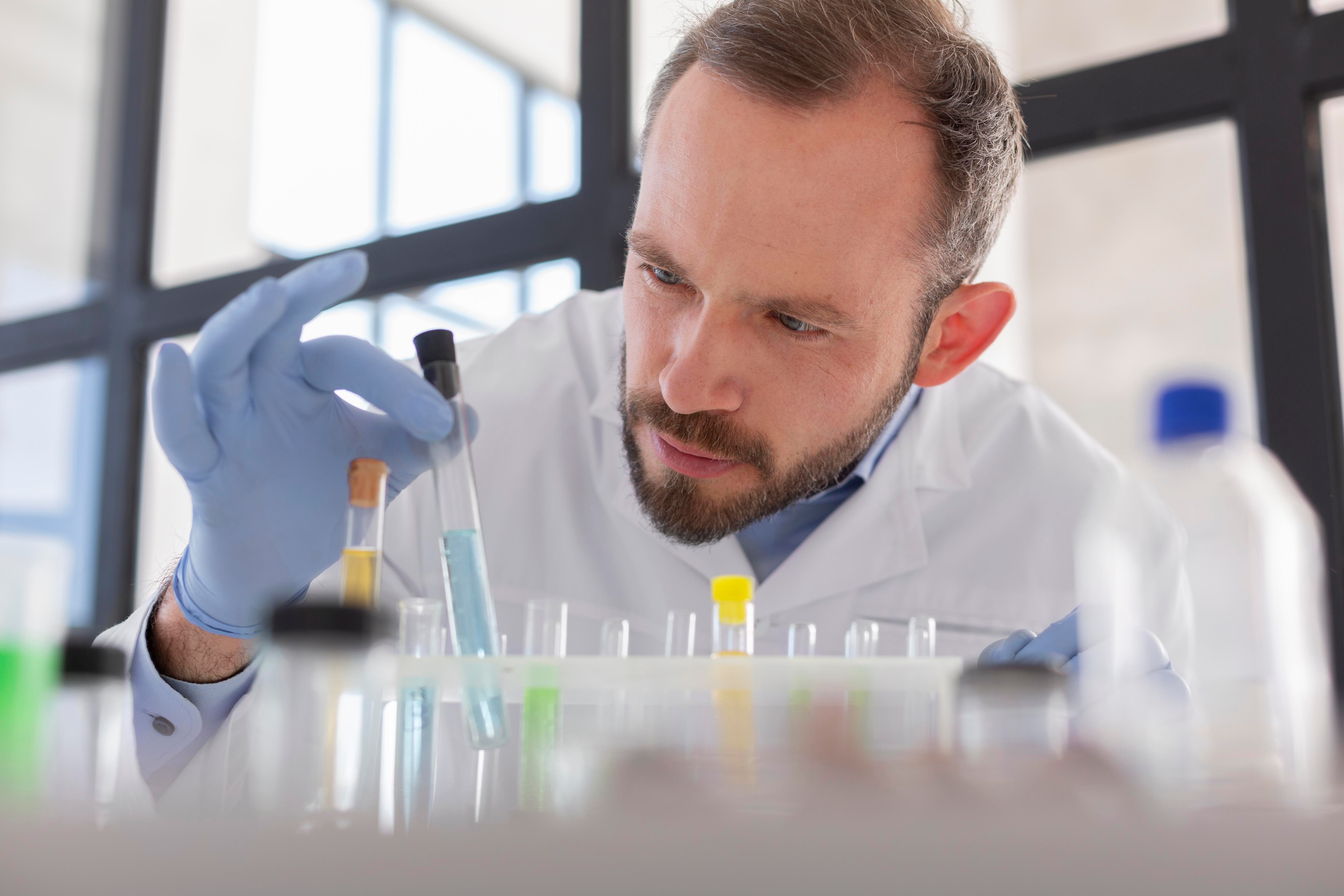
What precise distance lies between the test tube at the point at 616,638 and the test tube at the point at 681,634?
61 millimetres

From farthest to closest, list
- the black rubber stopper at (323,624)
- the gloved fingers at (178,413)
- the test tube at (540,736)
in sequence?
the gloved fingers at (178,413) → the test tube at (540,736) → the black rubber stopper at (323,624)

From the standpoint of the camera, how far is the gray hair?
1168 millimetres

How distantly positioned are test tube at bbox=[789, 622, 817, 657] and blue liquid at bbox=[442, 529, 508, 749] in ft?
0.93

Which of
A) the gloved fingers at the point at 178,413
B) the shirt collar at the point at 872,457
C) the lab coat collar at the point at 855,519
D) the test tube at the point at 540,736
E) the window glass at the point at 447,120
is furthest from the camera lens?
the window glass at the point at 447,120

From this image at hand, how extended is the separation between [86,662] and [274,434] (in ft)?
1.29

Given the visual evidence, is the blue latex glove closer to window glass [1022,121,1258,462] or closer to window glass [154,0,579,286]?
window glass [154,0,579,286]

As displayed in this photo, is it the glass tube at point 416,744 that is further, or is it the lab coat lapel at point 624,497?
the lab coat lapel at point 624,497

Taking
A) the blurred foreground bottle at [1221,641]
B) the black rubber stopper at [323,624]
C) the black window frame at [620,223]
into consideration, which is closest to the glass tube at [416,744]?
the black rubber stopper at [323,624]

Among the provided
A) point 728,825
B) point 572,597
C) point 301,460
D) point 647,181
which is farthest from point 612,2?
point 728,825

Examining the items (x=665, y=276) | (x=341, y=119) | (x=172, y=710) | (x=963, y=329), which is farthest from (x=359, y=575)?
(x=341, y=119)

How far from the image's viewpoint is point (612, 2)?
87.7 inches

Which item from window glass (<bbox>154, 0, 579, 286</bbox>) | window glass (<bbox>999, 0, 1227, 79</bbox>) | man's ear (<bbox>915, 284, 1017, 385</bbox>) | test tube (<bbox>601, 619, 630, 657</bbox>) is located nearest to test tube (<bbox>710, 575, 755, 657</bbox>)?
test tube (<bbox>601, 619, 630, 657</bbox>)

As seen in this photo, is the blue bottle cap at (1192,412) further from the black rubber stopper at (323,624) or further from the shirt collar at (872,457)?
the shirt collar at (872,457)

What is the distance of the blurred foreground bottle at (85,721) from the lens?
1.81ft
